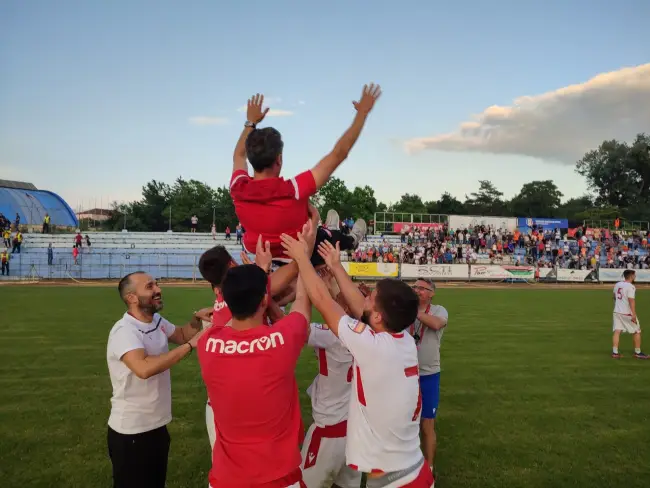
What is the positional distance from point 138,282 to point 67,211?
193ft

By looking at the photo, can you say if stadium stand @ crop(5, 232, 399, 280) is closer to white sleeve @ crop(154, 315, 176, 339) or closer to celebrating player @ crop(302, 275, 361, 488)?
white sleeve @ crop(154, 315, 176, 339)

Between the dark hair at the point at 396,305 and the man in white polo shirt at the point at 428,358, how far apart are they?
2.61 m

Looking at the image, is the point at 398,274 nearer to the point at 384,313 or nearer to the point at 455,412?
the point at 455,412

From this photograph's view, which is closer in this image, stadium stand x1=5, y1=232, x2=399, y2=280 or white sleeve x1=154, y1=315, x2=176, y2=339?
white sleeve x1=154, y1=315, x2=176, y2=339

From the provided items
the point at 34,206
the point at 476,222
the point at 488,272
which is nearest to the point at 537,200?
the point at 476,222

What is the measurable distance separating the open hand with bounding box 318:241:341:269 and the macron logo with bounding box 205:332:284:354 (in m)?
0.71

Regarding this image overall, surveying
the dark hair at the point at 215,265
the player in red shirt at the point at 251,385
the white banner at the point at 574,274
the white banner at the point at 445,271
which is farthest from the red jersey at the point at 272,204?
the white banner at the point at 574,274

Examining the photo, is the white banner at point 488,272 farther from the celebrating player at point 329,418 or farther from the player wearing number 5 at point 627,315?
the celebrating player at point 329,418

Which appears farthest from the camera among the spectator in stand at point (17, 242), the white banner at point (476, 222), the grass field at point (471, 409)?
the white banner at point (476, 222)

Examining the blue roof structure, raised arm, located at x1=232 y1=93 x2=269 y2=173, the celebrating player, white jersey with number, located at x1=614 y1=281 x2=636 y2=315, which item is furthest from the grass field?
the blue roof structure

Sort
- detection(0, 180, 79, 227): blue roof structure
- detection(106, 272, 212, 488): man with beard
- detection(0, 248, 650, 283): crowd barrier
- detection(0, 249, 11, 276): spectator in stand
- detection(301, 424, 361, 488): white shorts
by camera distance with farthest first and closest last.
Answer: detection(0, 180, 79, 227): blue roof structure, detection(0, 248, 650, 283): crowd barrier, detection(0, 249, 11, 276): spectator in stand, detection(301, 424, 361, 488): white shorts, detection(106, 272, 212, 488): man with beard

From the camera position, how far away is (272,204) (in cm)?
344

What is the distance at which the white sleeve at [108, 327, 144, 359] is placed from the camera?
3898 mm

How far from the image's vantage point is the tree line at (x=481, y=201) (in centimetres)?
7269
